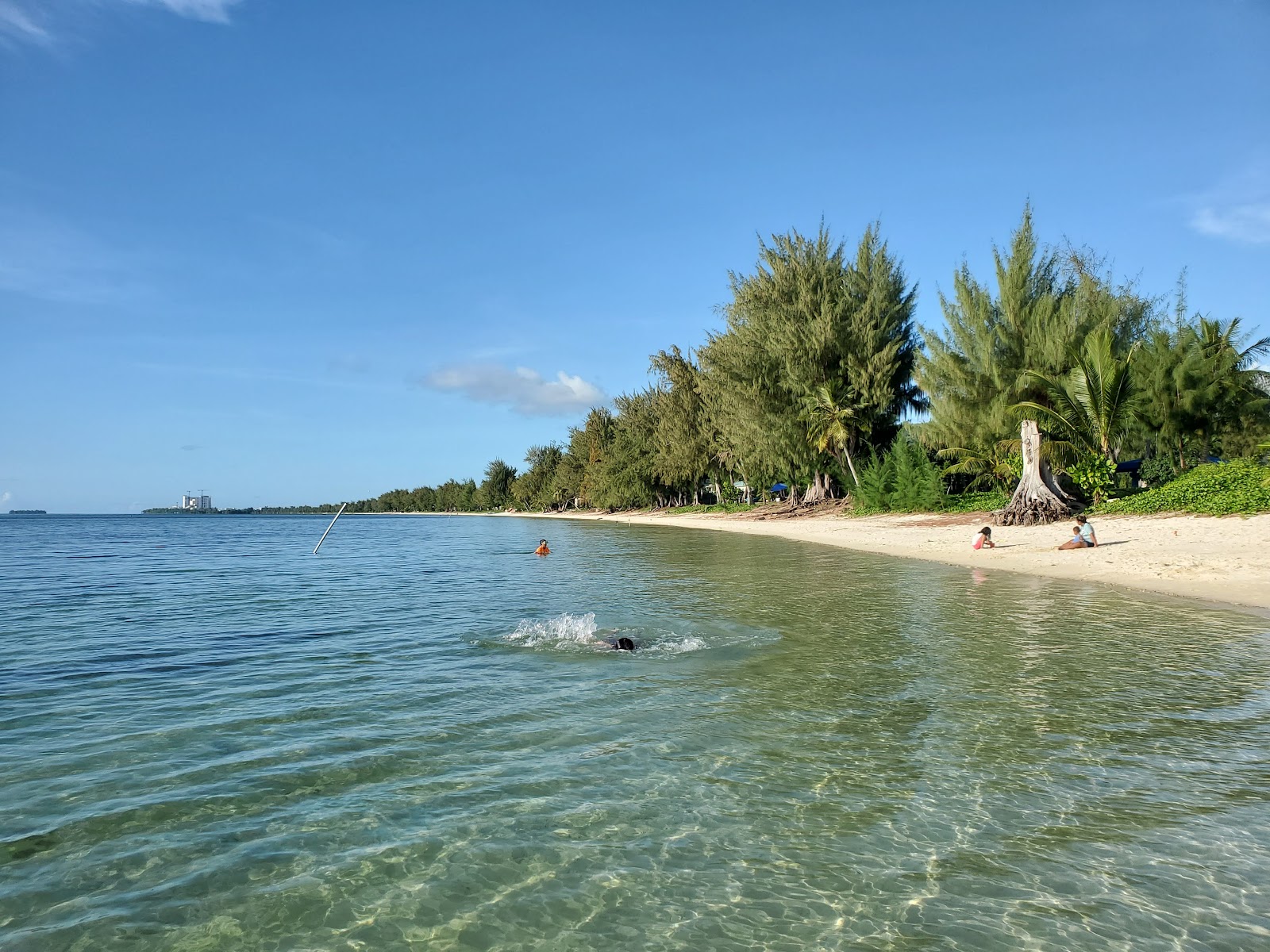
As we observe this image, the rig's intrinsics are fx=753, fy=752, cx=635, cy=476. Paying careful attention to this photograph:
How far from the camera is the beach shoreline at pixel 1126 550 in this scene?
14688mm

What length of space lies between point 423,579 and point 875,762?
60.4ft

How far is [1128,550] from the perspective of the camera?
19.4 m

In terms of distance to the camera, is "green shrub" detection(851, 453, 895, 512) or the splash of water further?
"green shrub" detection(851, 453, 895, 512)

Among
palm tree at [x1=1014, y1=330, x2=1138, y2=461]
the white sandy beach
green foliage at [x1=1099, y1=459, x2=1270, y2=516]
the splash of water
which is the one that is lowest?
the splash of water

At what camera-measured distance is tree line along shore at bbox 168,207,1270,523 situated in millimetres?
29453

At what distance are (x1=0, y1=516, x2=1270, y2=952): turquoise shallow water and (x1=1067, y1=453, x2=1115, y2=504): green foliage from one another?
19.5m

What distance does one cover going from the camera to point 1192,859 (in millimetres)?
4242

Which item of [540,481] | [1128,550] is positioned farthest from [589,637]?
[540,481]

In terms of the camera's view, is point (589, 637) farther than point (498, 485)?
No

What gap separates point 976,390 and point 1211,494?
11768 mm

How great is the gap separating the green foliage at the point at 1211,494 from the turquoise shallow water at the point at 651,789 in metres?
14.0

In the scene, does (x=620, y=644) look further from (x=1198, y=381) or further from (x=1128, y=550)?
(x=1198, y=381)

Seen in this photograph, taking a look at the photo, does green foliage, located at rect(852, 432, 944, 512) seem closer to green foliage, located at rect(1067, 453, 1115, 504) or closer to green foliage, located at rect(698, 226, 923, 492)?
green foliage, located at rect(698, 226, 923, 492)

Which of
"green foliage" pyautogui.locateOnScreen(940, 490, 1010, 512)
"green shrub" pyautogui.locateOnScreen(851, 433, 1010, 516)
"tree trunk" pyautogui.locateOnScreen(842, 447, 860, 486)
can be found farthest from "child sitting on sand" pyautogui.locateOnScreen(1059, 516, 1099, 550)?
"tree trunk" pyautogui.locateOnScreen(842, 447, 860, 486)
